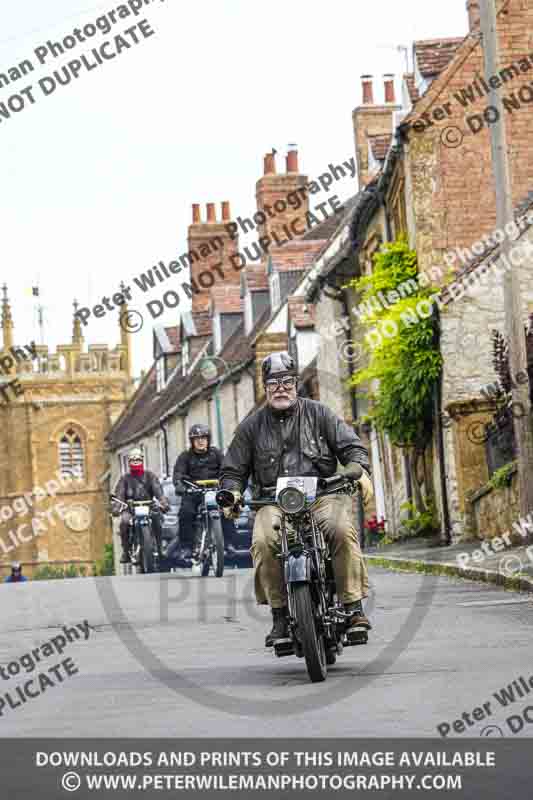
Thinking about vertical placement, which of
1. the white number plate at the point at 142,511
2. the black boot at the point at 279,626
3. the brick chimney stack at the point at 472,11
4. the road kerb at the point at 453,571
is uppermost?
the brick chimney stack at the point at 472,11

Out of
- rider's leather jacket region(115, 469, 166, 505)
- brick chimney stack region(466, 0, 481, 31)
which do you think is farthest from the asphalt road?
brick chimney stack region(466, 0, 481, 31)

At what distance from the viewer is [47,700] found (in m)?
8.71

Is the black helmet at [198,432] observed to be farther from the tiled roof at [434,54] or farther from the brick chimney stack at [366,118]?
the brick chimney stack at [366,118]

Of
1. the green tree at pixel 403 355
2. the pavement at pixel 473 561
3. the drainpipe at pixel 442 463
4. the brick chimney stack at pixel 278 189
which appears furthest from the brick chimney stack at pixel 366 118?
the pavement at pixel 473 561

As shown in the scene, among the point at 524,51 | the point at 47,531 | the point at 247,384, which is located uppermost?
the point at 524,51

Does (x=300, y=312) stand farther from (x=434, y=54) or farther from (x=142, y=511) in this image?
(x=142, y=511)

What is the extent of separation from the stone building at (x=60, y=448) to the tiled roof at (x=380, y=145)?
230 ft

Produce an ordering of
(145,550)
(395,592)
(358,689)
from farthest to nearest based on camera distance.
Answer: (145,550) < (395,592) < (358,689)

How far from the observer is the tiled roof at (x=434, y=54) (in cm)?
2898

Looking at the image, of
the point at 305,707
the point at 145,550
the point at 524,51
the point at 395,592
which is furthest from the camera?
the point at 524,51

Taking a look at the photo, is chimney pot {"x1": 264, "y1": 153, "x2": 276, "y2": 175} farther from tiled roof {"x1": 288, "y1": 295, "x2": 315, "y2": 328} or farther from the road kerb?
the road kerb

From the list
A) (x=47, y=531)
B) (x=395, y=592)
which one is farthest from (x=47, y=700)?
(x=47, y=531)
